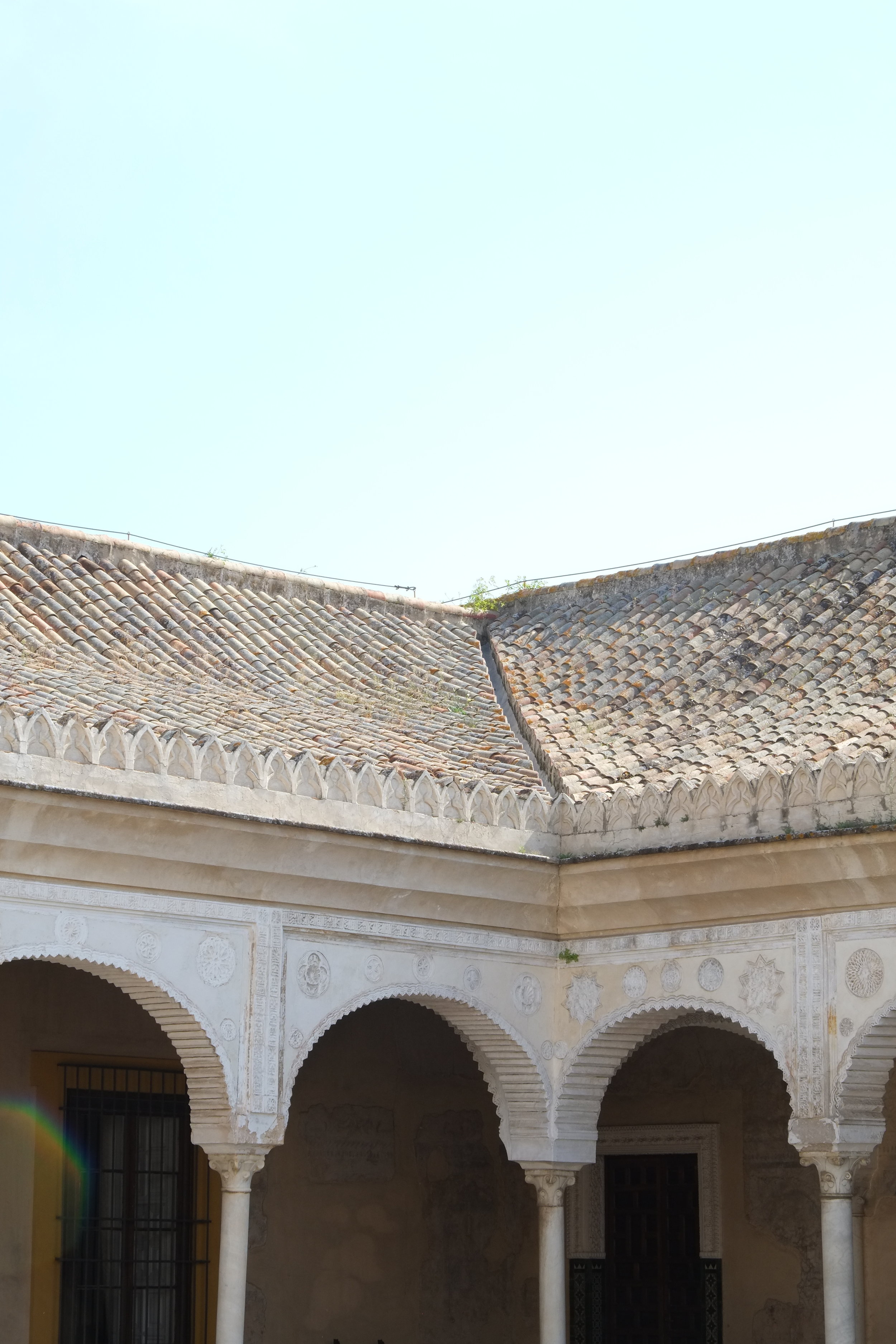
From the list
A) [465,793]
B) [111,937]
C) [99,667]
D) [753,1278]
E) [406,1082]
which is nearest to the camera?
[111,937]

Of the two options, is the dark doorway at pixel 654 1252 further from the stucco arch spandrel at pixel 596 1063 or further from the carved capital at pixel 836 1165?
the carved capital at pixel 836 1165

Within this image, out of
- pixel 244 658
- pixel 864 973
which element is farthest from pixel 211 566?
pixel 864 973

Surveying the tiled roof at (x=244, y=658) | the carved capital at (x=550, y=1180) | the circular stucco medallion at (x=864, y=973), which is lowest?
the carved capital at (x=550, y=1180)

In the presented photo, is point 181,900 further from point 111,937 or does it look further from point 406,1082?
point 406,1082

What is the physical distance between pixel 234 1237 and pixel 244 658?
3190mm

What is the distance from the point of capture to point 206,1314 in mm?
9648

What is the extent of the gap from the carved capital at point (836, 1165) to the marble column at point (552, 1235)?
1240 mm

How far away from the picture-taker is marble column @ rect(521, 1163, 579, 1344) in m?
8.69

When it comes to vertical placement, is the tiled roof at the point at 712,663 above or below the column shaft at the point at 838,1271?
above

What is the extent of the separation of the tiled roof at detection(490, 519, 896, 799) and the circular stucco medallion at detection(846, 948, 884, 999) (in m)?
0.78

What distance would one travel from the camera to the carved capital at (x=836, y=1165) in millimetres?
7898

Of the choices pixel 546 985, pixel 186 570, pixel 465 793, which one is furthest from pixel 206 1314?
pixel 186 570

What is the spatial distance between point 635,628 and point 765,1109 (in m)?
2.72

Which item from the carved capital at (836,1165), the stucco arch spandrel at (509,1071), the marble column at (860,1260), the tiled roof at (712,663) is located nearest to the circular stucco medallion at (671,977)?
the stucco arch spandrel at (509,1071)
